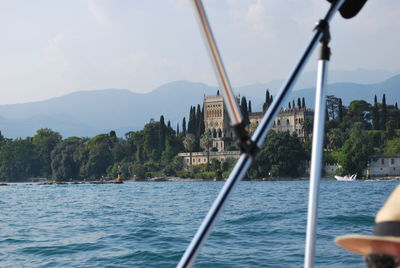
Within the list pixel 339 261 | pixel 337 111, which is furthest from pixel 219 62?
pixel 337 111

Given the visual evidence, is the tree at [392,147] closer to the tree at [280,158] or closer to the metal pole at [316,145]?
the tree at [280,158]

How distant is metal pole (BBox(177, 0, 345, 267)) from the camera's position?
1.11 m

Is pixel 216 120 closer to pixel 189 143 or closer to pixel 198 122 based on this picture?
pixel 198 122

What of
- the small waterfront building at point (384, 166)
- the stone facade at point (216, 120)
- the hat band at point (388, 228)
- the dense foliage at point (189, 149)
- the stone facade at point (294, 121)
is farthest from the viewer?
the stone facade at point (216, 120)

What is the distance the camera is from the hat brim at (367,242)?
1062 millimetres

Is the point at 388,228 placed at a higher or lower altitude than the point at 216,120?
lower

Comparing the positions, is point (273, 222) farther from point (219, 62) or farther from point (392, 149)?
point (392, 149)

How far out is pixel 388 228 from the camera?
3.51ft

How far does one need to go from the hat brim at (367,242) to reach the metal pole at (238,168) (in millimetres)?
218

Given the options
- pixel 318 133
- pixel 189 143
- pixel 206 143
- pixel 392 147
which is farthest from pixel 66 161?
pixel 318 133

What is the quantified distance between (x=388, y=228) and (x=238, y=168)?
26 centimetres

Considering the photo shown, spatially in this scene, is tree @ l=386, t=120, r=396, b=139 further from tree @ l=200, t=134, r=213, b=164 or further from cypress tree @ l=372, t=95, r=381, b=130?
tree @ l=200, t=134, r=213, b=164

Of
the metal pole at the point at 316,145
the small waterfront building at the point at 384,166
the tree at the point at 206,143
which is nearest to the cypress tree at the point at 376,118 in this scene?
the small waterfront building at the point at 384,166

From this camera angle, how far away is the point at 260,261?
11.0 m
